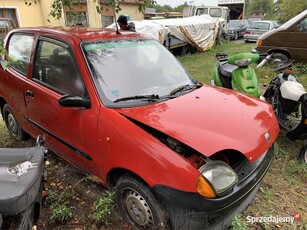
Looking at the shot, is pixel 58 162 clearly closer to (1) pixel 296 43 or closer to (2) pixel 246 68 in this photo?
(2) pixel 246 68

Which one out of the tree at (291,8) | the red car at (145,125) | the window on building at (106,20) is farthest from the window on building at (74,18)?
A: the tree at (291,8)

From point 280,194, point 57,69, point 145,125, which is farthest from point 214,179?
point 57,69

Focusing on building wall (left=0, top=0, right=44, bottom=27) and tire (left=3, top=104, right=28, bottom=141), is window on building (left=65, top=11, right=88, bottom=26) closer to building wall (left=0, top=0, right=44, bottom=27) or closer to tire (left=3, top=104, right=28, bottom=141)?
tire (left=3, top=104, right=28, bottom=141)

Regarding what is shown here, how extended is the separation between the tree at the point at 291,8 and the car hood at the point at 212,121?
26269 mm

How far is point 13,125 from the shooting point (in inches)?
170

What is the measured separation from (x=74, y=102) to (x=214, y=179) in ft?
4.65

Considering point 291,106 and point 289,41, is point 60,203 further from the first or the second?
point 289,41

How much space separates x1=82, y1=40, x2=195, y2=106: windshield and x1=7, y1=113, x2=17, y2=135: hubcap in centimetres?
A: 215

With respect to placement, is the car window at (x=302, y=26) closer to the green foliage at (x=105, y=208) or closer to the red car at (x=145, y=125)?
the red car at (x=145, y=125)

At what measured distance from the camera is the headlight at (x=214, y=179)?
1.98 m

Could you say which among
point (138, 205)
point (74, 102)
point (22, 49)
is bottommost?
point (138, 205)

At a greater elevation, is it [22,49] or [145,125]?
[22,49]

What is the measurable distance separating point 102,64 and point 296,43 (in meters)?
6.98

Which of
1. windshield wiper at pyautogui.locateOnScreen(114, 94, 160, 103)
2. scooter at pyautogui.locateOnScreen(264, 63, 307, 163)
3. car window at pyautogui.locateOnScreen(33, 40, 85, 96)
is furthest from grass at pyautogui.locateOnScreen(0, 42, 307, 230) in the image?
car window at pyautogui.locateOnScreen(33, 40, 85, 96)
